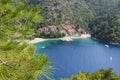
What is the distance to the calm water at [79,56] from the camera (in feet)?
123

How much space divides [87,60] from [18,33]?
40.6 metres

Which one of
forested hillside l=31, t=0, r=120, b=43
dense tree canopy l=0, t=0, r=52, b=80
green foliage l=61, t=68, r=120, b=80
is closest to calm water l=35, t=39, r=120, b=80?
forested hillside l=31, t=0, r=120, b=43

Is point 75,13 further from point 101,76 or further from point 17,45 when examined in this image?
point 17,45

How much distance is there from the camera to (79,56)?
148 ft

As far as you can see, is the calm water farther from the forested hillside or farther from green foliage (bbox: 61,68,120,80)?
green foliage (bbox: 61,68,120,80)

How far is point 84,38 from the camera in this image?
212 ft

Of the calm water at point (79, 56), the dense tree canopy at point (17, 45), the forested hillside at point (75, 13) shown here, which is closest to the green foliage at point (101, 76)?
the dense tree canopy at point (17, 45)

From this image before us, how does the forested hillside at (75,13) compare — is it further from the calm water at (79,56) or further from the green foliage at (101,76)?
the green foliage at (101,76)

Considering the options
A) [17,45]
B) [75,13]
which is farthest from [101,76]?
[75,13]

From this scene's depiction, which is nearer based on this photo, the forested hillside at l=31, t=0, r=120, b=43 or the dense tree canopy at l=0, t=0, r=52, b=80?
the dense tree canopy at l=0, t=0, r=52, b=80

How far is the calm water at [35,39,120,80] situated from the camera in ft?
123

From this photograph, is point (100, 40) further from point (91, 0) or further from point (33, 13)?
point (33, 13)

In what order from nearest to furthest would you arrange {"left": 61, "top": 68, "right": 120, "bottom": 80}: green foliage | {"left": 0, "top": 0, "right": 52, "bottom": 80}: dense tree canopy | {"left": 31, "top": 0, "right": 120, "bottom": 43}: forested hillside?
{"left": 0, "top": 0, "right": 52, "bottom": 80}: dense tree canopy < {"left": 61, "top": 68, "right": 120, "bottom": 80}: green foliage < {"left": 31, "top": 0, "right": 120, "bottom": 43}: forested hillside

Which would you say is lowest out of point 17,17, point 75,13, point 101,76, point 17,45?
point 75,13
